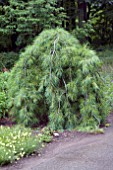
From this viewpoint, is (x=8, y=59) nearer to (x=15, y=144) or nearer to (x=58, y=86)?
(x=58, y=86)

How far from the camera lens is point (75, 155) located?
4.27m

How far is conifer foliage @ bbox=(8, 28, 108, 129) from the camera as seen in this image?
16.9 ft

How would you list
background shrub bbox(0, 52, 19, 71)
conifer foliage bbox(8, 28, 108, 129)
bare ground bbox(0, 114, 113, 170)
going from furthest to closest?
background shrub bbox(0, 52, 19, 71) < conifer foliage bbox(8, 28, 108, 129) < bare ground bbox(0, 114, 113, 170)

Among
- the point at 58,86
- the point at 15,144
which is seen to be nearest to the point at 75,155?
the point at 15,144

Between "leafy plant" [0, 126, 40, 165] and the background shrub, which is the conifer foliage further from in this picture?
the background shrub

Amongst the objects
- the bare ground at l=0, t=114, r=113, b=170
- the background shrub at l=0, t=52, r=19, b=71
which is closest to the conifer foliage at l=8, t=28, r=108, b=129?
the bare ground at l=0, t=114, r=113, b=170

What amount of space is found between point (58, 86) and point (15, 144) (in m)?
1.40

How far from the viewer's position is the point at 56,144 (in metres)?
4.71

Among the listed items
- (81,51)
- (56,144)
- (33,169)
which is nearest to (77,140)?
(56,144)

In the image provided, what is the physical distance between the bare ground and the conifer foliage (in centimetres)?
33

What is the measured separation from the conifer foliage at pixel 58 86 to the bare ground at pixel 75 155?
33cm

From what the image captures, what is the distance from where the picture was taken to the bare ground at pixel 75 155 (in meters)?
3.93

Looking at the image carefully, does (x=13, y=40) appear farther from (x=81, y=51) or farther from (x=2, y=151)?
(x=2, y=151)

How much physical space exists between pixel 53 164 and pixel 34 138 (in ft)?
2.30
